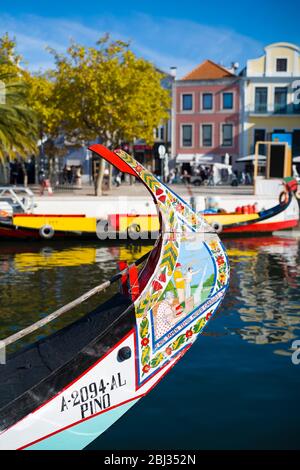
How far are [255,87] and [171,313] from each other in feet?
190

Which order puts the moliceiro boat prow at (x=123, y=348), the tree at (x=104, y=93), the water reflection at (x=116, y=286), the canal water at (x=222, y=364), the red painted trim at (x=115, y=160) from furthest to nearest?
1. the tree at (x=104, y=93)
2. the water reflection at (x=116, y=286)
3. the canal water at (x=222, y=364)
4. the red painted trim at (x=115, y=160)
5. the moliceiro boat prow at (x=123, y=348)

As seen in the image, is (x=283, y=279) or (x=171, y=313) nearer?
(x=171, y=313)

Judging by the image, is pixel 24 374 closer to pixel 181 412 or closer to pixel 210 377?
pixel 181 412

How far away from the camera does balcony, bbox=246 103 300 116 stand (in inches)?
2368

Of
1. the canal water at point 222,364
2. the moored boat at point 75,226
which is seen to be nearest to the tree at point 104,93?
the moored boat at point 75,226

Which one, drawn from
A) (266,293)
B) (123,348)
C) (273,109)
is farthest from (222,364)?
(273,109)

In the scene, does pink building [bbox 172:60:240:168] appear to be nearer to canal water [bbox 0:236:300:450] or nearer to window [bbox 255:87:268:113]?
window [bbox 255:87:268:113]

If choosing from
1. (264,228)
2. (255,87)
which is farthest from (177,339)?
(255,87)

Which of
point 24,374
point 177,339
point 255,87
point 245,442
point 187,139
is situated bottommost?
point 245,442

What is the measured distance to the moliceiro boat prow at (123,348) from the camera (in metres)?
5.71

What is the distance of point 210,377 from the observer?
9.34 metres

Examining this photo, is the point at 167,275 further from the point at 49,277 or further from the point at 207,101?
the point at 207,101

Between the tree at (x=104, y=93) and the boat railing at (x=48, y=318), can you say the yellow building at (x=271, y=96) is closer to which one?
the tree at (x=104, y=93)

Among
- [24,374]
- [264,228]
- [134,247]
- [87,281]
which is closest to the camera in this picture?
[24,374]
